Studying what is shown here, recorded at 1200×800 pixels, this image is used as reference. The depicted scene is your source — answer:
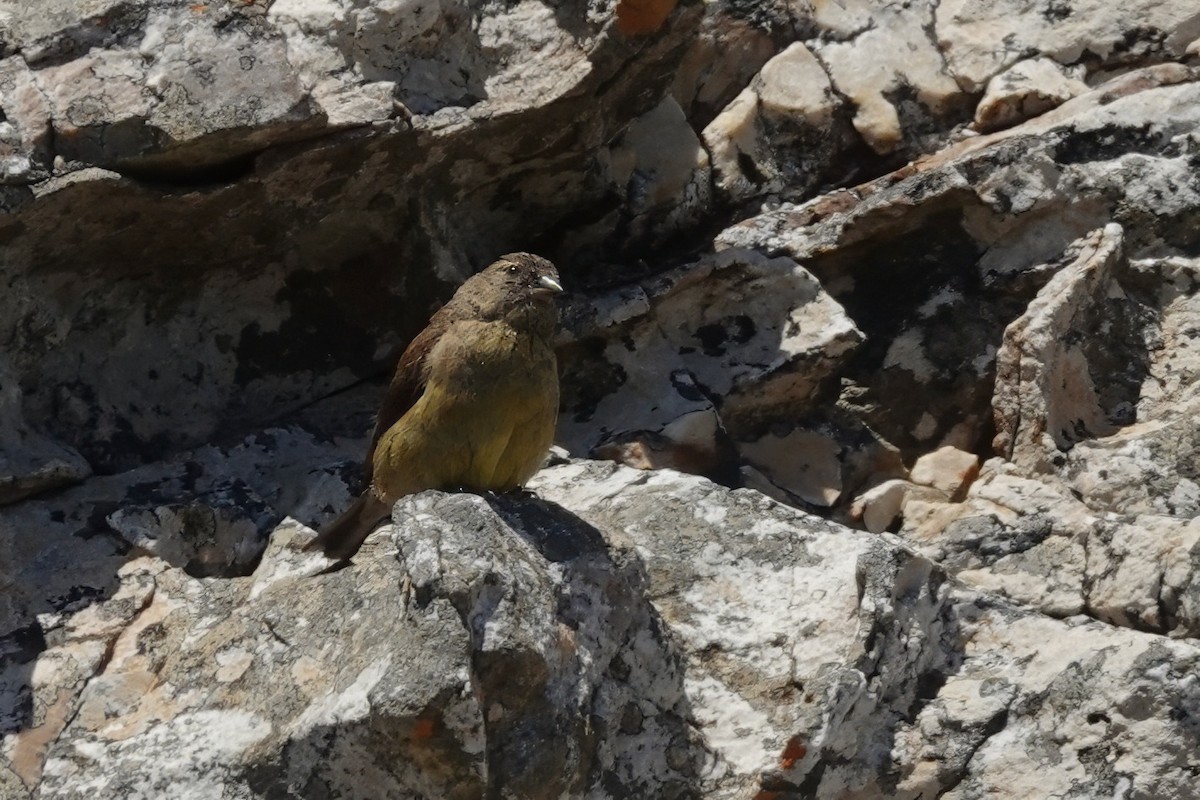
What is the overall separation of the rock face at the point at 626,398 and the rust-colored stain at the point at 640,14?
0.01 m

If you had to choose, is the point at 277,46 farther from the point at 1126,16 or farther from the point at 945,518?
the point at 1126,16

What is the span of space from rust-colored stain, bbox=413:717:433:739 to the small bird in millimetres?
1489

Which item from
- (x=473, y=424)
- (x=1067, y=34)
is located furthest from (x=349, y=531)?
(x=1067, y=34)

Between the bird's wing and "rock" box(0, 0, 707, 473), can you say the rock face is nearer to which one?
"rock" box(0, 0, 707, 473)

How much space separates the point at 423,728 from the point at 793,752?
41.0 inches

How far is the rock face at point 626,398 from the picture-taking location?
4.12 metres

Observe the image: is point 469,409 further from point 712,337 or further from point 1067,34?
point 1067,34

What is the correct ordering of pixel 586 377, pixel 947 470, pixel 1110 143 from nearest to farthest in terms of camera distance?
pixel 947 470 → pixel 1110 143 → pixel 586 377

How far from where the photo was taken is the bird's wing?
5.35 meters

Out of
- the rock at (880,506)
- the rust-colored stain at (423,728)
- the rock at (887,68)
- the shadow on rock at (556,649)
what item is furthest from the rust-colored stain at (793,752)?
the rock at (887,68)

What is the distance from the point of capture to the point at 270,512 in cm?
538

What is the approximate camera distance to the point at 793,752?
4.10 m

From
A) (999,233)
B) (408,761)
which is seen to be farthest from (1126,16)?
(408,761)

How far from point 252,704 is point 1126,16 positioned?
4717 mm
